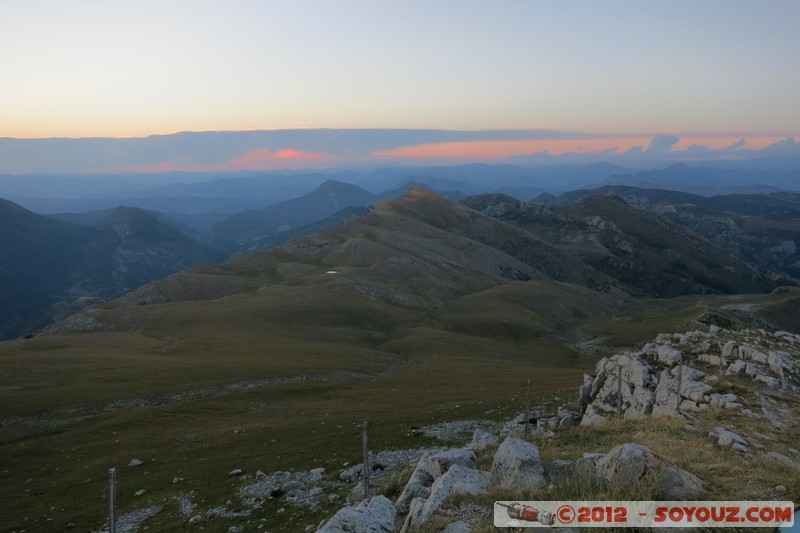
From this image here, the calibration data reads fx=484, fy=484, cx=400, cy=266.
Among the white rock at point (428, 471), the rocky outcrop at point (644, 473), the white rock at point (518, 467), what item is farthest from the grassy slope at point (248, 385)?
the rocky outcrop at point (644, 473)

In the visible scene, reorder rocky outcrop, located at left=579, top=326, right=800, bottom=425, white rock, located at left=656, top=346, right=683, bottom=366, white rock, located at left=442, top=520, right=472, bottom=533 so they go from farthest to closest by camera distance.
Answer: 1. white rock, located at left=656, top=346, right=683, bottom=366
2. rocky outcrop, located at left=579, top=326, right=800, bottom=425
3. white rock, located at left=442, top=520, right=472, bottom=533

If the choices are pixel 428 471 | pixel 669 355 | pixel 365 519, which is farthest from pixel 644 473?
pixel 669 355

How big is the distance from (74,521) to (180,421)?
16650 mm

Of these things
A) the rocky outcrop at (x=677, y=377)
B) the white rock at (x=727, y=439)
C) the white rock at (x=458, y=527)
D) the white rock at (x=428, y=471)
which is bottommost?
the rocky outcrop at (x=677, y=377)

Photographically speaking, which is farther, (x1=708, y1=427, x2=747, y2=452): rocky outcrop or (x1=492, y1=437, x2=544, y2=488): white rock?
(x1=708, y1=427, x2=747, y2=452): rocky outcrop

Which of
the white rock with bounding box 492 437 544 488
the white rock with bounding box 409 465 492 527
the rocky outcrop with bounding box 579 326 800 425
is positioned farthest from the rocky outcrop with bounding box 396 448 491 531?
the rocky outcrop with bounding box 579 326 800 425

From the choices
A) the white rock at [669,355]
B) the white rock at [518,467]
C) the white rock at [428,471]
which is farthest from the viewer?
the white rock at [669,355]

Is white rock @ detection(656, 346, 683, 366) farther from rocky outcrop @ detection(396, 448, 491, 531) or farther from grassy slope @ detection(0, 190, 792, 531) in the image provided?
rocky outcrop @ detection(396, 448, 491, 531)

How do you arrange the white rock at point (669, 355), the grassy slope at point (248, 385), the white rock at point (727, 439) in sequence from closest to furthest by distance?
the white rock at point (727, 439)
the grassy slope at point (248, 385)
the white rock at point (669, 355)

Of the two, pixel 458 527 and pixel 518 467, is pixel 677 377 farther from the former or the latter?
pixel 458 527

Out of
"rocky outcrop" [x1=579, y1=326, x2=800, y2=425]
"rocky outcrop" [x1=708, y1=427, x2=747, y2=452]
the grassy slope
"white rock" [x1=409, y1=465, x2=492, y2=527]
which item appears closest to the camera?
"white rock" [x1=409, y1=465, x2=492, y2=527]

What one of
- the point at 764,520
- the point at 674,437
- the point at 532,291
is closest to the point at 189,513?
the point at 674,437

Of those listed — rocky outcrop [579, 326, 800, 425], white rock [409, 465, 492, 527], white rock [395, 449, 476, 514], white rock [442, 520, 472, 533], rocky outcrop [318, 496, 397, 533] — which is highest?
white rock [442, 520, 472, 533]

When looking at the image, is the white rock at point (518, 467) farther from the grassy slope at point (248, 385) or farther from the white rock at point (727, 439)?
the grassy slope at point (248, 385)
